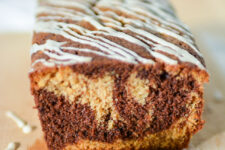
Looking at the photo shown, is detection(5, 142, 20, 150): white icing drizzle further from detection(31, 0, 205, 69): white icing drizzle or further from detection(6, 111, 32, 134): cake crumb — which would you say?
detection(31, 0, 205, 69): white icing drizzle

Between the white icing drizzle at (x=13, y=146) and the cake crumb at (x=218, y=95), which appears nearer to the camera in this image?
the white icing drizzle at (x=13, y=146)

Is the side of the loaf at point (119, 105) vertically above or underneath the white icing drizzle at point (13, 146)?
above

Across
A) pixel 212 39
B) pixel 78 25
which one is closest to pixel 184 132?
pixel 78 25

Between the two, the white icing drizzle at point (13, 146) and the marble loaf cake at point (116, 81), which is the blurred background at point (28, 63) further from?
the marble loaf cake at point (116, 81)

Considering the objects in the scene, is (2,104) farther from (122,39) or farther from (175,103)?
(175,103)

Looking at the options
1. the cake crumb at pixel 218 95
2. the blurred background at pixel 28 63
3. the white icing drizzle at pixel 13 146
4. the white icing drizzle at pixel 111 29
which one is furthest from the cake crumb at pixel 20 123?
the cake crumb at pixel 218 95

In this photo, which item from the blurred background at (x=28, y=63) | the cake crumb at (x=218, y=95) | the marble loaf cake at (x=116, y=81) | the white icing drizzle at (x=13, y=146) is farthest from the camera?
the cake crumb at (x=218, y=95)

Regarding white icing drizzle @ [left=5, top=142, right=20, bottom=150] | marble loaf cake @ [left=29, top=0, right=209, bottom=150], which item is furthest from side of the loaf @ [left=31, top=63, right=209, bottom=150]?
white icing drizzle @ [left=5, top=142, right=20, bottom=150]
